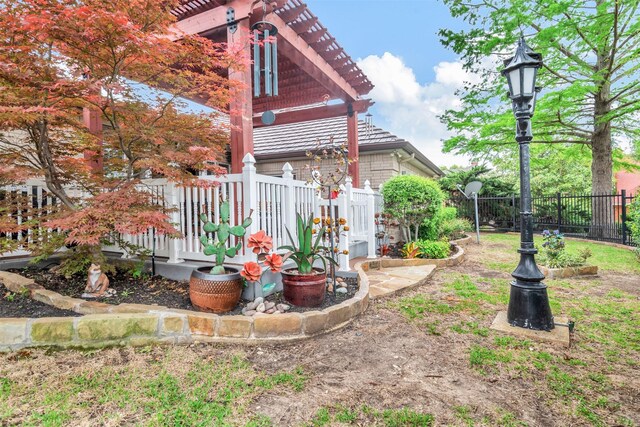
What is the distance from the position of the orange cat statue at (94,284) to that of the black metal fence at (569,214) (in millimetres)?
11150

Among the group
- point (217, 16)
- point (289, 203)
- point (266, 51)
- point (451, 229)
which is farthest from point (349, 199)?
point (451, 229)

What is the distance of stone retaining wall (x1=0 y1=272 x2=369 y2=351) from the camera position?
8.34ft

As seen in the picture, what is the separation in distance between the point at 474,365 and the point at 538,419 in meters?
0.61

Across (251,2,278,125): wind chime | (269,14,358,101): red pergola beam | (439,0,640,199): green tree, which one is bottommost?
(251,2,278,125): wind chime

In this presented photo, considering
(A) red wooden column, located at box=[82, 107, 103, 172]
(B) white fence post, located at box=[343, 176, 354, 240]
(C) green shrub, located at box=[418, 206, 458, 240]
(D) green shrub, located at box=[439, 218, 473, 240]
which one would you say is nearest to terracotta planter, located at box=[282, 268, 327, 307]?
(B) white fence post, located at box=[343, 176, 354, 240]

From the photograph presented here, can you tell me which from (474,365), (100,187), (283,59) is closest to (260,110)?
(283,59)

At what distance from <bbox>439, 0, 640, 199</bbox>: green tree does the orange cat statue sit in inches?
436

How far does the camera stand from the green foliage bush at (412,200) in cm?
657

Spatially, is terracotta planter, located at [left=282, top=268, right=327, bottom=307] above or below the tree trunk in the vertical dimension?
below

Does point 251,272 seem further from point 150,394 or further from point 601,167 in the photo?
point 601,167

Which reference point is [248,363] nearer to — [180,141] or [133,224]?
[133,224]

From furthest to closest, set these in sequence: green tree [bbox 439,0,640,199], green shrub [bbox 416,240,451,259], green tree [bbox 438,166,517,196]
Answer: green tree [bbox 438,166,517,196]
green tree [bbox 439,0,640,199]
green shrub [bbox 416,240,451,259]

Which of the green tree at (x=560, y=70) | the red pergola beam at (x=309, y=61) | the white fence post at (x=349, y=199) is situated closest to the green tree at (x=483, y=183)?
the green tree at (x=560, y=70)

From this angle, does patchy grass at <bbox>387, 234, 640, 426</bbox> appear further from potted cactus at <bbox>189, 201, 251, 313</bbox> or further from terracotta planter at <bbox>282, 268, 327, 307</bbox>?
potted cactus at <bbox>189, 201, 251, 313</bbox>
